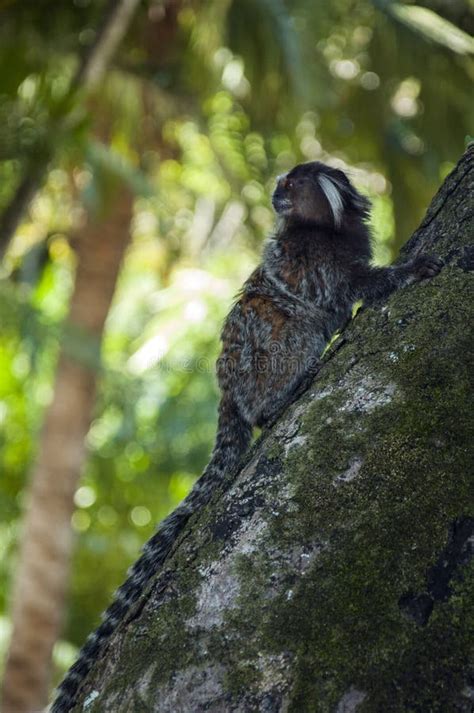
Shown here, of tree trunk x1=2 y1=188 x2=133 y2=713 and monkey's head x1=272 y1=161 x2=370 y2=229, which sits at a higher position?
monkey's head x1=272 y1=161 x2=370 y2=229

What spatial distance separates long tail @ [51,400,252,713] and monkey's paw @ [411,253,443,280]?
33.7 inches

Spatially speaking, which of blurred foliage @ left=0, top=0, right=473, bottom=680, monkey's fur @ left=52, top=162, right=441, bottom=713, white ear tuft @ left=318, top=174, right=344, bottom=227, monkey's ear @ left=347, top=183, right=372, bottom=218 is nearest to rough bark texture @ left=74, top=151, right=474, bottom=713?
monkey's fur @ left=52, top=162, right=441, bottom=713

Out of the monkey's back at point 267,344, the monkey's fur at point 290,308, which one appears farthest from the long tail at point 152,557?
the monkey's back at point 267,344

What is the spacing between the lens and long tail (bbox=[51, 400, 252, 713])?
3.01m

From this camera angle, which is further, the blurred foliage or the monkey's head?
the blurred foliage

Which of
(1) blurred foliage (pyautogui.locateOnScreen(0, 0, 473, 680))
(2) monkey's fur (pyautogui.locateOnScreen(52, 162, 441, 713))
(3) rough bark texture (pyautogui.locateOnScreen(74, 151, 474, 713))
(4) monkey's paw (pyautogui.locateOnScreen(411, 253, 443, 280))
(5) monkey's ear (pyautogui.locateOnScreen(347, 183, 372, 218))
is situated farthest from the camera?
(1) blurred foliage (pyautogui.locateOnScreen(0, 0, 473, 680))

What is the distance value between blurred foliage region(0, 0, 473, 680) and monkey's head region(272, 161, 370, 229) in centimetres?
294

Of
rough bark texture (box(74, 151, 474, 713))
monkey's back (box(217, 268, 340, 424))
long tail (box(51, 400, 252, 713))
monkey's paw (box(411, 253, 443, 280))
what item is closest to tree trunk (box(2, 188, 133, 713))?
monkey's back (box(217, 268, 340, 424))

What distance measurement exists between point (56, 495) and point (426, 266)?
825 centimetres

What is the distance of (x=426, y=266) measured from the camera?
3168mm

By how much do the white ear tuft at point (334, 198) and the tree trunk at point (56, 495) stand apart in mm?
5396

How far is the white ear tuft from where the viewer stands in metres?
4.62

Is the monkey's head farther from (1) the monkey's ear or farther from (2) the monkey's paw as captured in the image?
(2) the monkey's paw

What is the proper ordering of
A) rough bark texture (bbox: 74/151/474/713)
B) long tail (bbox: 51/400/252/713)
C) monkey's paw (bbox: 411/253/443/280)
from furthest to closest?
1. monkey's paw (bbox: 411/253/443/280)
2. long tail (bbox: 51/400/252/713)
3. rough bark texture (bbox: 74/151/474/713)
